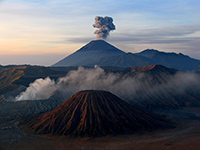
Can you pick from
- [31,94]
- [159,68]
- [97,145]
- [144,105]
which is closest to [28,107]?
[31,94]

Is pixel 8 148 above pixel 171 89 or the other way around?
the other way around

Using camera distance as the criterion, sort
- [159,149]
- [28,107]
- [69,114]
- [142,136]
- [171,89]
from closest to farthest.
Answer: [159,149] → [142,136] → [69,114] → [28,107] → [171,89]

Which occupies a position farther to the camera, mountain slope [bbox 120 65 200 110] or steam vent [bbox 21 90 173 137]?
mountain slope [bbox 120 65 200 110]

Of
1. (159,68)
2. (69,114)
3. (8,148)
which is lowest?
(8,148)

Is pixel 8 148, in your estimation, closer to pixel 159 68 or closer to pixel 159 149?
pixel 159 149

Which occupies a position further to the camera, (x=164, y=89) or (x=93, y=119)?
(x=164, y=89)

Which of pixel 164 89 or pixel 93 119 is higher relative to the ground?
pixel 164 89

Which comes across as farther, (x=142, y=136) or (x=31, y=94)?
(x=31, y=94)

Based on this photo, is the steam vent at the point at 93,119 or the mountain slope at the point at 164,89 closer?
the steam vent at the point at 93,119
